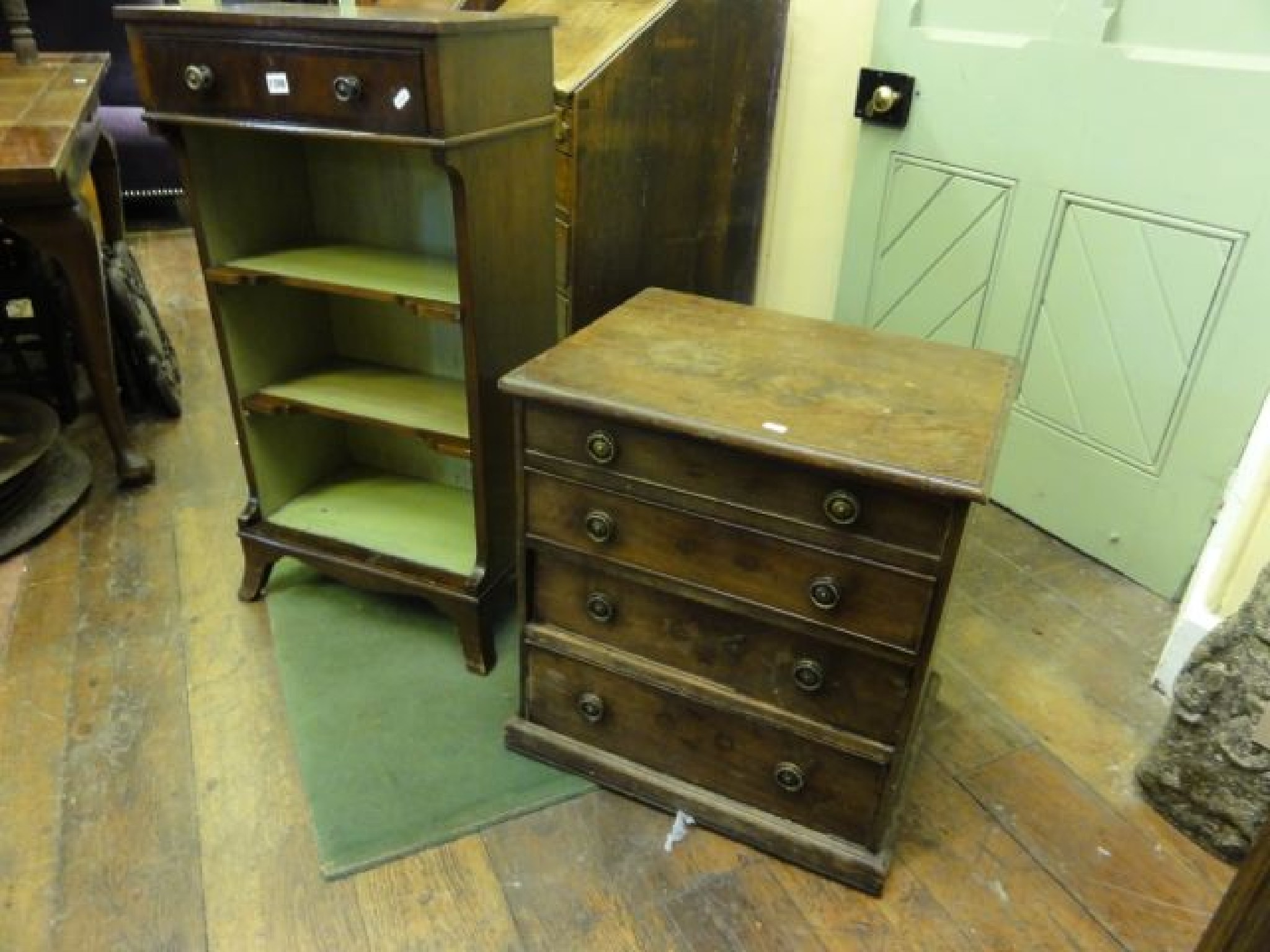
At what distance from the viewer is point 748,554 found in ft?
3.74

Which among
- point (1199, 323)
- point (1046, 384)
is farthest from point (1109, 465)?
point (1199, 323)

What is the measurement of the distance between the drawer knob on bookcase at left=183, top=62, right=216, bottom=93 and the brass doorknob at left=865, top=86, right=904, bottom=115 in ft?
4.77

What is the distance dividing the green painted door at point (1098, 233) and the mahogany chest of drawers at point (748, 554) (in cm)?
70

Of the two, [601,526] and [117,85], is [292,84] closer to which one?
[601,526]

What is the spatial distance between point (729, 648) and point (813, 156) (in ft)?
4.93

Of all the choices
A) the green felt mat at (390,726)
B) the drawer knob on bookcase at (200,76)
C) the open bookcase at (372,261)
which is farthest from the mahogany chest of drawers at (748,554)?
the drawer knob on bookcase at (200,76)

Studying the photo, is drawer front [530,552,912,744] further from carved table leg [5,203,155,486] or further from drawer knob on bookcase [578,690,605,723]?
carved table leg [5,203,155,486]

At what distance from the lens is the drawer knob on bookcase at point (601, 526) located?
1213 millimetres

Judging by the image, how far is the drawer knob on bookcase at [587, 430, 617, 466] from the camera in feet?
3.78

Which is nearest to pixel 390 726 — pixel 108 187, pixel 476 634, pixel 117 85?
pixel 476 634

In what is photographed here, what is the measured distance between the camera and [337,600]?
5.90ft

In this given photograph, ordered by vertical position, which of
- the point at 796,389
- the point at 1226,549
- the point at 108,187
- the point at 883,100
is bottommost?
the point at 1226,549

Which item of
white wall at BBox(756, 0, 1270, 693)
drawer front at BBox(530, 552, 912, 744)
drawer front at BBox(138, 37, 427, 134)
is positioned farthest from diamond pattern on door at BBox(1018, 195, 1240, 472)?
drawer front at BBox(138, 37, 427, 134)

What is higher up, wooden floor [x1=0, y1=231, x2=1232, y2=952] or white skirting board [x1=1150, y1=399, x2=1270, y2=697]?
white skirting board [x1=1150, y1=399, x2=1270, y2=697]
